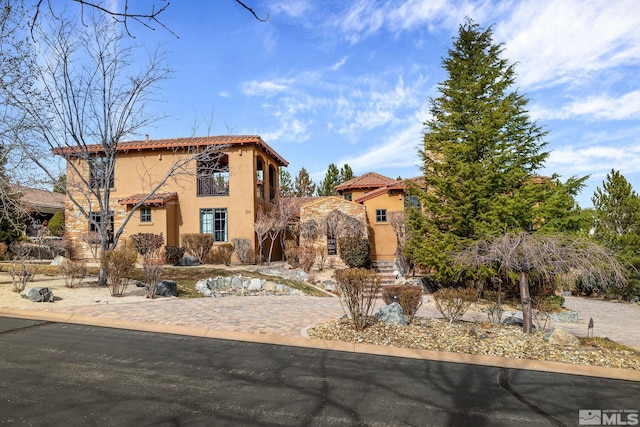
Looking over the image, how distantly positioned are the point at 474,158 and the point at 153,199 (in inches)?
644

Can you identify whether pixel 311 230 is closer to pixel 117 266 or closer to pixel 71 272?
pixel 117 266

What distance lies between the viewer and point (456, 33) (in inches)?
605

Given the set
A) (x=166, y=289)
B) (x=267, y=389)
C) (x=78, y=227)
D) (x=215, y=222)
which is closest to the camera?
(x=267, y=389)

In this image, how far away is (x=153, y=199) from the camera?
2027 cm

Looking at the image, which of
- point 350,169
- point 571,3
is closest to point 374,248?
point 571,3

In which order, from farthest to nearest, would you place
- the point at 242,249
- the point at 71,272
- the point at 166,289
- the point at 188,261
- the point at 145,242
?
the point at 242,249 < the point at 145,242 < the point at 188,261 < the point at 71,272 < the point at 166,289

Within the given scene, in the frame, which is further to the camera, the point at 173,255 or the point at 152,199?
the point at 152,199

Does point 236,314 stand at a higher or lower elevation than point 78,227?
lower

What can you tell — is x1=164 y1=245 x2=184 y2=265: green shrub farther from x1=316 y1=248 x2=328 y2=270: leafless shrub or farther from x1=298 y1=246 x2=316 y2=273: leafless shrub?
x1=316 y1=248 x2=328 y2=270: leafless shrub

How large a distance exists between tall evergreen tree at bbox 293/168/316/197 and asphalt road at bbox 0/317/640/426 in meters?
34.3

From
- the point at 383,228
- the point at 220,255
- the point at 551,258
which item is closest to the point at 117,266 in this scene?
the point at 220,255

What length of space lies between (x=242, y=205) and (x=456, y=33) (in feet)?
45.5

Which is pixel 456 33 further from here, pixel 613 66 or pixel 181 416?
pixel 181 416

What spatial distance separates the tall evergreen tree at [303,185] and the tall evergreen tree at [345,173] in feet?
11.1
